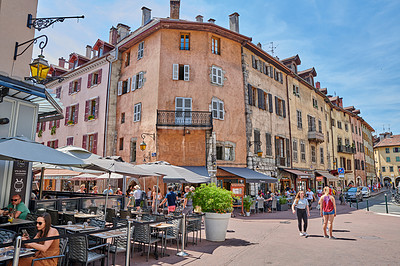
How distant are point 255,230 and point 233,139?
8.91 meters

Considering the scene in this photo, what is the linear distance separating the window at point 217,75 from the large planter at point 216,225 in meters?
11.6

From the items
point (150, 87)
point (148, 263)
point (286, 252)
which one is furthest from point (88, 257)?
point (150, 87)

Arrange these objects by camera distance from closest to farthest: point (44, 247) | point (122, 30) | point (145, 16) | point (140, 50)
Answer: point (44, 247), point (140, 50), point (145, 16), point (122, 30)

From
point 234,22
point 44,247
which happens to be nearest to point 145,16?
point 234,22

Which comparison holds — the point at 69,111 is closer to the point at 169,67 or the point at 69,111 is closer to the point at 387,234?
the point at 169,67

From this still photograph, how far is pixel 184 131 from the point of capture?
1678 centimetres

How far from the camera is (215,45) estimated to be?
19.0 m

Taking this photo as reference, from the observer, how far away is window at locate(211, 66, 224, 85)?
1816 centimetres

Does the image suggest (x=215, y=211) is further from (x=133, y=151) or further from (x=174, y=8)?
(x=174, y=8)

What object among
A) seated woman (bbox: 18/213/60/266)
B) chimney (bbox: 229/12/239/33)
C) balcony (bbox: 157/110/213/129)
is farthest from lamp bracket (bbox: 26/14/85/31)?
chimney (bbox: 229/12/239/33)

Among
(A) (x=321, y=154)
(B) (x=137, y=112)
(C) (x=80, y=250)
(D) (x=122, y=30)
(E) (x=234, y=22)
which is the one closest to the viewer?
(C) (x=80, y=250)

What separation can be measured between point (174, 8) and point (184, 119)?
8082 mm

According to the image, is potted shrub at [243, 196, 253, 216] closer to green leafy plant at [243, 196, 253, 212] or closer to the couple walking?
green leafy plant at [243, 196, 253, 212]

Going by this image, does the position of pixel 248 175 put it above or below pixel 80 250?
above
